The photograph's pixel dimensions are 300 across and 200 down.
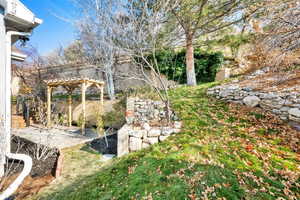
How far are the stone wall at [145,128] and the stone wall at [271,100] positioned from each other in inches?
98.0

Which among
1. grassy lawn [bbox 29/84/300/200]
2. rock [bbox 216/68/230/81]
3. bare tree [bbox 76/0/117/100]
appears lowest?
grassy lawn [bbox 29/84/300/200]

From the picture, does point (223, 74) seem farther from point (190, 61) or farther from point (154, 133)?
point (154, 133)

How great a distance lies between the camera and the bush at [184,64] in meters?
9.71

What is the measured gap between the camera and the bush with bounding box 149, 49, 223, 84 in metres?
9.71

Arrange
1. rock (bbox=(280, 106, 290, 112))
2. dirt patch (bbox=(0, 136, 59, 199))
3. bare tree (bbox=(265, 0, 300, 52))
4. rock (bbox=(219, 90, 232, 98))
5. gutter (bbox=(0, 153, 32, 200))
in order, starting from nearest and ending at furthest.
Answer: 1. gutter (bbox=(0, 153, 32, 200))
2. dirt patch (bbox=(0, 136, 59, 199))
3. bare tree (bbox=(265, 0, 300, 52))
4. rock (bbox=(280, 106, 290, 112))
5. rock (bbox=(219, 90, 232, 98))

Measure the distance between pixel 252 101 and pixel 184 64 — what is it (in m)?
5.95

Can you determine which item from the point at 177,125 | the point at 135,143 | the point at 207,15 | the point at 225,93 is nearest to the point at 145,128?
the point at 135,143

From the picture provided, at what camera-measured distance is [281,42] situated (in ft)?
13.8

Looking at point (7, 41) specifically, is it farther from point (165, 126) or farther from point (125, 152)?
point (165, 126)

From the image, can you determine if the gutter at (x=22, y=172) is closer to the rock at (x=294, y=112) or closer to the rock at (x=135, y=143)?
the rock at (x=135, y=143)

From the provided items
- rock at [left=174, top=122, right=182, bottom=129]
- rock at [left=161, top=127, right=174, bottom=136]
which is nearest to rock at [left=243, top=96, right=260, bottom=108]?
rock at [left=174, top=122, right=182, bottom=129]

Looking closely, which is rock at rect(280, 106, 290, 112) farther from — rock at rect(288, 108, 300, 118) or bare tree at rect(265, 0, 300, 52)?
bare tree at rect(265, 0, 300, 52)

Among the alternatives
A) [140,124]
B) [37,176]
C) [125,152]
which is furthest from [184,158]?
[37,176]

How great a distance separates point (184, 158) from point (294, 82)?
5.08 m
